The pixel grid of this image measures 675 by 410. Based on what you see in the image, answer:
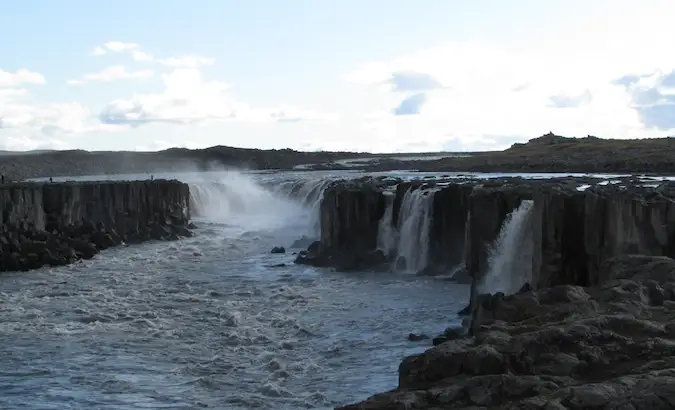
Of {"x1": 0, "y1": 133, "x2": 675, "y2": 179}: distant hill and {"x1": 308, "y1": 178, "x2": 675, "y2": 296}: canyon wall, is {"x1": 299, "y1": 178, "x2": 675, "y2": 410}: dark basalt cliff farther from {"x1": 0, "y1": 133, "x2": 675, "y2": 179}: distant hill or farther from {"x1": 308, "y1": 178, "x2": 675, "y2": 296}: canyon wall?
{"x1": 0, "y1": 133, "x2": 675, "y2": 179}: distant hill

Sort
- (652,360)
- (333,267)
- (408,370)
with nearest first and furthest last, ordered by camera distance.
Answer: (652,360) < (408,370) < (333,267)

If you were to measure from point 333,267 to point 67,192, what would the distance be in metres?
20.4

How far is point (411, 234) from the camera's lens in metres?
39.9

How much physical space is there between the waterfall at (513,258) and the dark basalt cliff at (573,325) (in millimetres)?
73

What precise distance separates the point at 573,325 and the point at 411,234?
27183 millimetres

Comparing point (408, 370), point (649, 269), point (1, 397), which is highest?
point (649, 269)

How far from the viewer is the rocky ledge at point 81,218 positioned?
43062mm

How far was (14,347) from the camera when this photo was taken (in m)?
24.2

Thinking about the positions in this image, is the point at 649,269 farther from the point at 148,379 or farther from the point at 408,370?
the point at 148,379

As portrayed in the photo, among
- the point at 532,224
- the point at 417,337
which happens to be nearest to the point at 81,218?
the point at 417,337

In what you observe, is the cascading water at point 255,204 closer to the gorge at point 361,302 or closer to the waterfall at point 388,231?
the gorge at point 361,302

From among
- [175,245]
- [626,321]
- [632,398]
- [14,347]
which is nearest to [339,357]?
[14,347]

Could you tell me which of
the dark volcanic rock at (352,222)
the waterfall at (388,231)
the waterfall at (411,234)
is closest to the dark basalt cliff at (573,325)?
the waterfall at (411,234)

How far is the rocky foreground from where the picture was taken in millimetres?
10180
